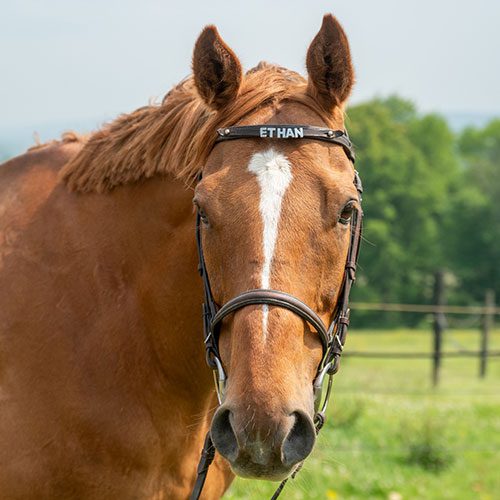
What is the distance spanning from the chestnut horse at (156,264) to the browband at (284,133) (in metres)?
0.04

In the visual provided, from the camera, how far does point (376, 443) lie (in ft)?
26.7

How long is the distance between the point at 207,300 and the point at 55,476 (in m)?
0.92

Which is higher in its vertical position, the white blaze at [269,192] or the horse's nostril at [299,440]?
the white blaze at [269,192]

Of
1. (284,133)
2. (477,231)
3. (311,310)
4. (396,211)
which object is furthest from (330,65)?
(477,231)

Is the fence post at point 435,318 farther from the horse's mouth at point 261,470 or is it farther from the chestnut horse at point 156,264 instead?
the horse's mouth at point 261,470

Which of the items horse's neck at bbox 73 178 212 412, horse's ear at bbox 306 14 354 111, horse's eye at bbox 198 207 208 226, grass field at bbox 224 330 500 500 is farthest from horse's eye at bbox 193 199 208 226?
grass field at bbox 224 330 500 500

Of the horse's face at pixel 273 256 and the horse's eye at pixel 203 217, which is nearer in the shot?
the horse's face at pixel 273 256

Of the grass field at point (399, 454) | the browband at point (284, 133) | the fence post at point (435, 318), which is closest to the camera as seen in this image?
the browband at point (284, 133)

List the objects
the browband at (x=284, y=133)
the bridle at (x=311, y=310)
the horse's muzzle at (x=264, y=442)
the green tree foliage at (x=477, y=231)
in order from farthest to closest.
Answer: the green tree foliage at (x=477, y=231)
the browband at (x=284, y=133)
the bridle at (x=311, y=310)
the horse's muzzle at (x=264, y=442)

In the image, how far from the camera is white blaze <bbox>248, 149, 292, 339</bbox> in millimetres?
2375

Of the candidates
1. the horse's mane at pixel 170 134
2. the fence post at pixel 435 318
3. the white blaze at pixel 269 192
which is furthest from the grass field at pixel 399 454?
the fence post at pixel 435 318

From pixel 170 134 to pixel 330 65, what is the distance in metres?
0.73

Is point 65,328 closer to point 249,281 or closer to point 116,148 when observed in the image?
point 116,148

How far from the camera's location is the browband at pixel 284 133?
2596 millimetres
